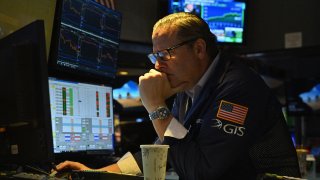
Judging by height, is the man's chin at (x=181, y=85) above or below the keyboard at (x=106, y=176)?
above

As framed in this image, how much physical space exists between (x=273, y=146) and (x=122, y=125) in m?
1.75

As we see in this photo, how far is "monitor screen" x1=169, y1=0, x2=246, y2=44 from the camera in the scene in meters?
4.27

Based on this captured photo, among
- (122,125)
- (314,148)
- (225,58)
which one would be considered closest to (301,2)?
(314,148)

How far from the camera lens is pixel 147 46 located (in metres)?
3.95

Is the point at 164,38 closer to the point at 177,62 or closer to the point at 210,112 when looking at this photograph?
the point at 177,62

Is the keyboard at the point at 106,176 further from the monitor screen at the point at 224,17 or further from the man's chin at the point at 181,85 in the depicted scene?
the monitor screen at the point at 224,17

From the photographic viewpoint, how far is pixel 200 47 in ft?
6.05

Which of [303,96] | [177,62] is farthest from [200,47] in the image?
[303,96]

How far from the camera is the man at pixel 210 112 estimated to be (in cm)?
154

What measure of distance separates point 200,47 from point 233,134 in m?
0.45

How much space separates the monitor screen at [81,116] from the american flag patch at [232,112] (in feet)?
2.75

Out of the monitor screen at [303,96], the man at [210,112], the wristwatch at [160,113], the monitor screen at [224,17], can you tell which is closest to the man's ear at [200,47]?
the man at [210,112]

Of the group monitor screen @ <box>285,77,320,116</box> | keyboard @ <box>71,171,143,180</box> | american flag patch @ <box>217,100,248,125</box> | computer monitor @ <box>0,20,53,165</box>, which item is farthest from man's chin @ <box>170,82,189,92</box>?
monitor screen @ <box>285,77,320,116</box>

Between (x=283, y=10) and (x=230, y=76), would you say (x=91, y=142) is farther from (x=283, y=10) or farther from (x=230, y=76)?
(x=283, y=10)
